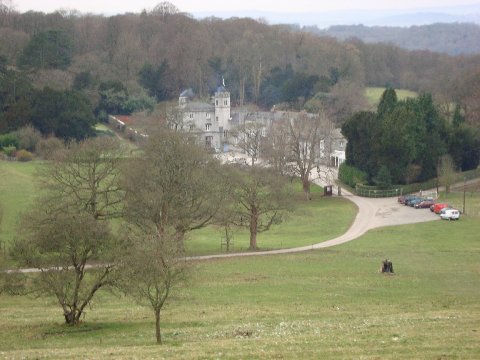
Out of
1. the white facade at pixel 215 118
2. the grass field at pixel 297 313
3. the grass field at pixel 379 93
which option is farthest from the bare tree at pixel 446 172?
the grass field at pixel 379 93

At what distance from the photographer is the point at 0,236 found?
143ft

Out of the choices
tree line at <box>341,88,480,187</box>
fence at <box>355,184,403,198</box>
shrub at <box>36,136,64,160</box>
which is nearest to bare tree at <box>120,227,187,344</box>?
shrub at <box>36,136,64,160</box>

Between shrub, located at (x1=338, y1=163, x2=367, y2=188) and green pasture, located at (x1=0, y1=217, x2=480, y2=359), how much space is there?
24586mm

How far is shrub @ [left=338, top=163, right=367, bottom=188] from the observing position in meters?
65.6

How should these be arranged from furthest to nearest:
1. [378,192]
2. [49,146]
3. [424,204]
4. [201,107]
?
1. [201,107]
2. [378,192]
3. [49,146]
4. [424,204]

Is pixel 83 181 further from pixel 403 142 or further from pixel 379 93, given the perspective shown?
pixel 379 93

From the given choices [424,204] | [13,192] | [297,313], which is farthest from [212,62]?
[297,313]

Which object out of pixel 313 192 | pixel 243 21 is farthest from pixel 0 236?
Answer: pixel 243 21

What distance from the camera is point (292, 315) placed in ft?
84.6

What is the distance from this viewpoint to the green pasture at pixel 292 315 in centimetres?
1973

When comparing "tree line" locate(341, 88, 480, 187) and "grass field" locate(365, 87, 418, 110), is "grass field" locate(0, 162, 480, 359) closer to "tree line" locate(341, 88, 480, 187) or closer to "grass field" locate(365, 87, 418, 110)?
"tree line" locate(341, 88, 480, 187)

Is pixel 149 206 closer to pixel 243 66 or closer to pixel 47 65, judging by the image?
pixel 47 65

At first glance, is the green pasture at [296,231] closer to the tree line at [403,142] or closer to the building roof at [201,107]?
the tree line at [403,142]

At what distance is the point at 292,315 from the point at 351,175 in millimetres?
41972
